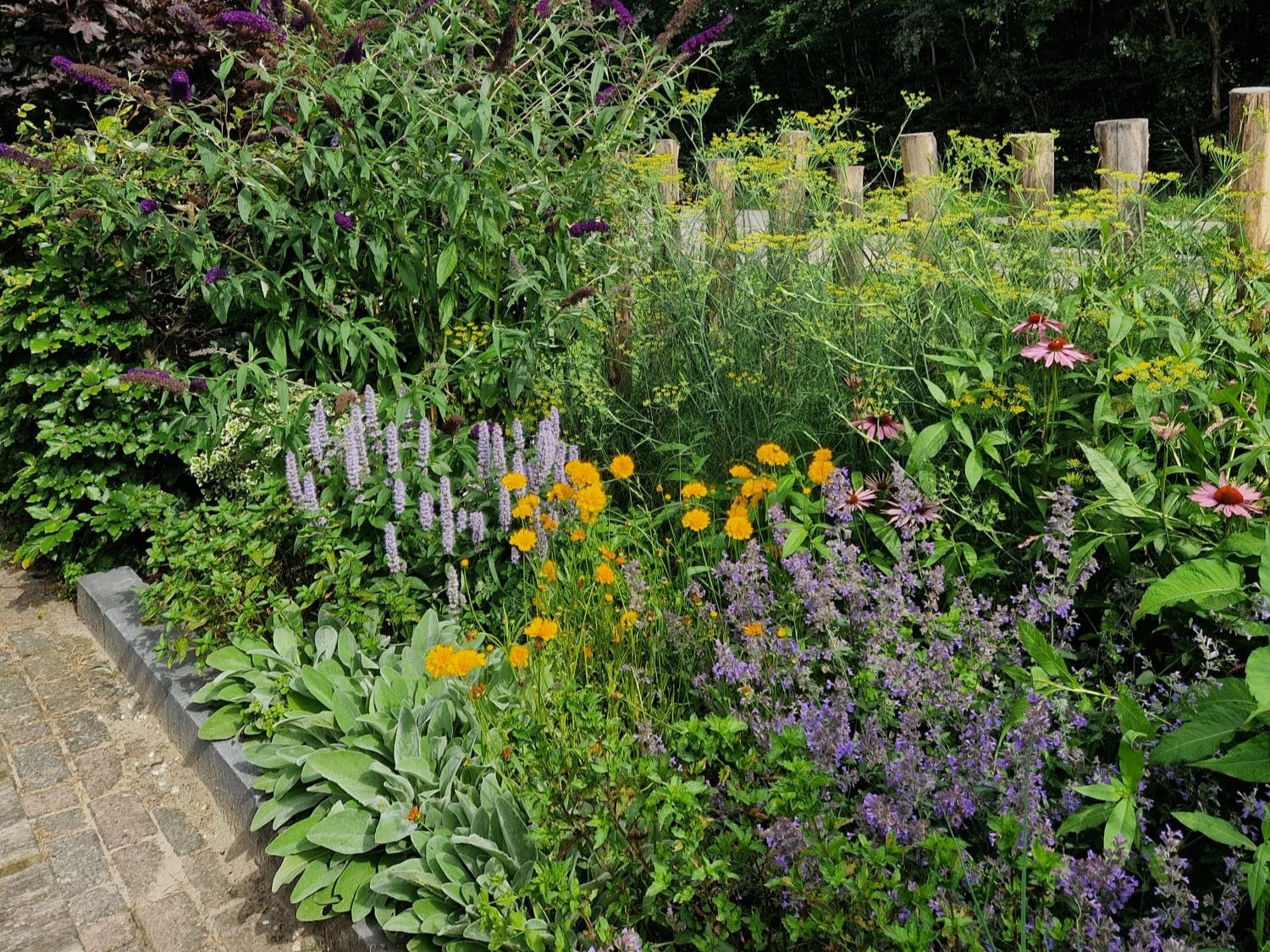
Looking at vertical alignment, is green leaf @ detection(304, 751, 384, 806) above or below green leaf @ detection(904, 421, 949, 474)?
below

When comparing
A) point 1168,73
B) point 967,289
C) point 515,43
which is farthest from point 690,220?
point 1168,73

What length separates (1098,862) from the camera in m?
1.52

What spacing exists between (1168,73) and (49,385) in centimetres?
1482

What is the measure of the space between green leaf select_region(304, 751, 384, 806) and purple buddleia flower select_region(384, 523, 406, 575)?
68 cm

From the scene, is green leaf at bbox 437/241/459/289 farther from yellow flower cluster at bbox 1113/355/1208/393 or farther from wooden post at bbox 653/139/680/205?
yellow flower cluster at bbox 1113/355/1208/393

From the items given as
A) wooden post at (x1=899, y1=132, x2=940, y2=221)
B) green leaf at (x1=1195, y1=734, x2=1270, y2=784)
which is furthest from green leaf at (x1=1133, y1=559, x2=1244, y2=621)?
wooden post at (x1=899, y1=132, x2=940, y2=221)

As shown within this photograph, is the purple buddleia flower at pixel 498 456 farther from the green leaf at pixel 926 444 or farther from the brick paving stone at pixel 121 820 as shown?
the brick paving stone at pixel 121 820

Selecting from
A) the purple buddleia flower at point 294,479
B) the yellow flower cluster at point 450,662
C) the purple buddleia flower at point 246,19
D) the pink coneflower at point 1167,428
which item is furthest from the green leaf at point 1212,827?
the purple buddleia flower at point 246,19

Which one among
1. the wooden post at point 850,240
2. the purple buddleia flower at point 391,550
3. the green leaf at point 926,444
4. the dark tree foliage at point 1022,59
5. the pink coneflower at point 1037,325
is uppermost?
the dark tree foliage at point 1022,59

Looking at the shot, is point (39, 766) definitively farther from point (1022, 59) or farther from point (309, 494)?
point (1022, 59)

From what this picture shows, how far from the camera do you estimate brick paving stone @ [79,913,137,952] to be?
95.3 inches

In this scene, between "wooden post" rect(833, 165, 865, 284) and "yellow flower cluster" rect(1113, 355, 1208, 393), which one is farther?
"wooden post" rect(833, 165, 865, 284)

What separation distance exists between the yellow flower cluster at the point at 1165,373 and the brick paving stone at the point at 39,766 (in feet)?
10.6

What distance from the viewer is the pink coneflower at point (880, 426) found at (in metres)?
2.83
